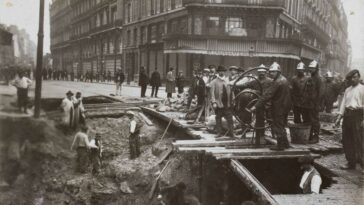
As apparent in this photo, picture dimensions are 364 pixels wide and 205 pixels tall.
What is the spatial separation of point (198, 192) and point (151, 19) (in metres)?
22.5

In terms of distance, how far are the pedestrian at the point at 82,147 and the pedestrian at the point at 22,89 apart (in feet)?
6.19

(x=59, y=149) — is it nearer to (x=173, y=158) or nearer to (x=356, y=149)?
(x=173, y=158)

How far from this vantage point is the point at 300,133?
9.16 m

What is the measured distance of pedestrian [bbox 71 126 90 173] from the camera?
32.9ft

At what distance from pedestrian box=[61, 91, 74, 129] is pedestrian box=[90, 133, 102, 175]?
989 mm

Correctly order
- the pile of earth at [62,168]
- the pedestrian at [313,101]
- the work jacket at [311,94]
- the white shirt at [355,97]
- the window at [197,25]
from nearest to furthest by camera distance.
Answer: the white shirt at [355,97] → the pile of earth at [62,168] → the pedestrian at [313,101] → the work jacket at [311,94] → the window at [197,25]

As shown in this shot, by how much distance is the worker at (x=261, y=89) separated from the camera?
8445 millimetres

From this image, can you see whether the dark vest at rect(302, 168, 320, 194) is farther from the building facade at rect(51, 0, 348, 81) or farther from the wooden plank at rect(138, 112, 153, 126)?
the building facade at rect(51, 0, 348, 81)

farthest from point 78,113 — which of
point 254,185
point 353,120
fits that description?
point 353,120

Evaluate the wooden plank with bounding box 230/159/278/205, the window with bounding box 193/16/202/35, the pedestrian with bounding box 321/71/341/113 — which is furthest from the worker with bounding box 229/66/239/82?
the window with bounding box 193/16/202/35

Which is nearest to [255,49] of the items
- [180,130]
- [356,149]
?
[180,130]

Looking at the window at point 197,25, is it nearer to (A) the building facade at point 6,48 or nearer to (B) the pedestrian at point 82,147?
(B) the pedestrian at point 82,147

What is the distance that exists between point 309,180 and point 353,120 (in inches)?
62.3

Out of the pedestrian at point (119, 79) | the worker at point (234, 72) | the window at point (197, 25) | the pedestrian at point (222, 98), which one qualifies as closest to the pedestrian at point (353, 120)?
the pedestrian at point (222, 98)
